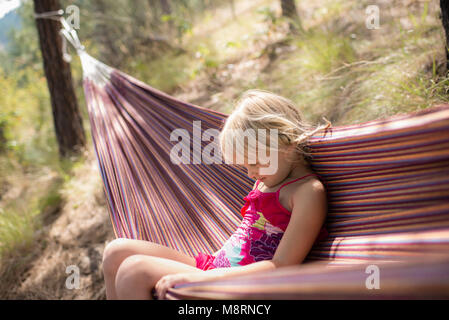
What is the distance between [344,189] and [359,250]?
21 centimetres

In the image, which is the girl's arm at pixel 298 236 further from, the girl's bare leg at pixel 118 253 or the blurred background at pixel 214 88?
the blurred background at pixel 214 88

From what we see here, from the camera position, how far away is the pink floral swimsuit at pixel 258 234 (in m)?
1.13

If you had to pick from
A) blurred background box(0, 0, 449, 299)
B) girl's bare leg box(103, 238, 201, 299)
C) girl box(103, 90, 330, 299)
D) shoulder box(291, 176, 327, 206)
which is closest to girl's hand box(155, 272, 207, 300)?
girl box(103, 90, 330, 299)

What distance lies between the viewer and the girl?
981 mm

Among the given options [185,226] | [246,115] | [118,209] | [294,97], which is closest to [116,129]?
[118,209]

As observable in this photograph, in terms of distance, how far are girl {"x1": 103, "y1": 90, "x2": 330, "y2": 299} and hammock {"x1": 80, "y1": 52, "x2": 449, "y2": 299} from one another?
0.08 meters

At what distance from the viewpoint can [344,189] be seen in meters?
1.08

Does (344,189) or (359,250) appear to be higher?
(344,189)

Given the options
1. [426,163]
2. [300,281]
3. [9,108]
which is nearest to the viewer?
[300,281]

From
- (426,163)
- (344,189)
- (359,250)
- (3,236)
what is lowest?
(3,236)

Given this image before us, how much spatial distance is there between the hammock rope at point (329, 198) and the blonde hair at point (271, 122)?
5cm

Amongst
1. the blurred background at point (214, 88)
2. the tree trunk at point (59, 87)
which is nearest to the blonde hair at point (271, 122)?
the blurred background at point (214, 88)

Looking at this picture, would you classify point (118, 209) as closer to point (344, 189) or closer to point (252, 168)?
point (252, 168)

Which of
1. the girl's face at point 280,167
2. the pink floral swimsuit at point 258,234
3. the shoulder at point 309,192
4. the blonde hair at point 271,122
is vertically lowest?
the pink floral swimsuit at point 258,234
